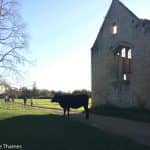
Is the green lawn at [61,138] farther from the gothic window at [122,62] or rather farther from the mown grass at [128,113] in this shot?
the gothic window at [122,62]

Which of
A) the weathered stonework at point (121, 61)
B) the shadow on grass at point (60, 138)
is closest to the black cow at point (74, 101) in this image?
the weathered stonework at point (121, 61)

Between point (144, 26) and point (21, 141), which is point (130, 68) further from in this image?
point (21, 141)

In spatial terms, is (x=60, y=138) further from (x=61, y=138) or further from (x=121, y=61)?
(x=121, y=61)

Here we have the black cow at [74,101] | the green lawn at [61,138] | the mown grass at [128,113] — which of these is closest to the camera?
the green lawn at [61,138]

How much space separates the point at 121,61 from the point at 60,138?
25721 mm

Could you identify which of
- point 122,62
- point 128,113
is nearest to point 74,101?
point 128,113

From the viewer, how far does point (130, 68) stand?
37688 millimetres

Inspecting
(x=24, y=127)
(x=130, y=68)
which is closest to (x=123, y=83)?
(x=130, y=68)

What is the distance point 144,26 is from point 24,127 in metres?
19.3

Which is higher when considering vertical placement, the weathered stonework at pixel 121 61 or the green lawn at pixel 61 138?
the weathered stonework at pixel 121 61

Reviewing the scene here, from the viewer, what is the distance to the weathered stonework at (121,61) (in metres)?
34.9

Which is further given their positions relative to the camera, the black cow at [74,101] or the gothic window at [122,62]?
the gothic window at [122,62]

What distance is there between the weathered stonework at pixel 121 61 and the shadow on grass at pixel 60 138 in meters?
16.6

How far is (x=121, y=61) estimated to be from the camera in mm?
40531
